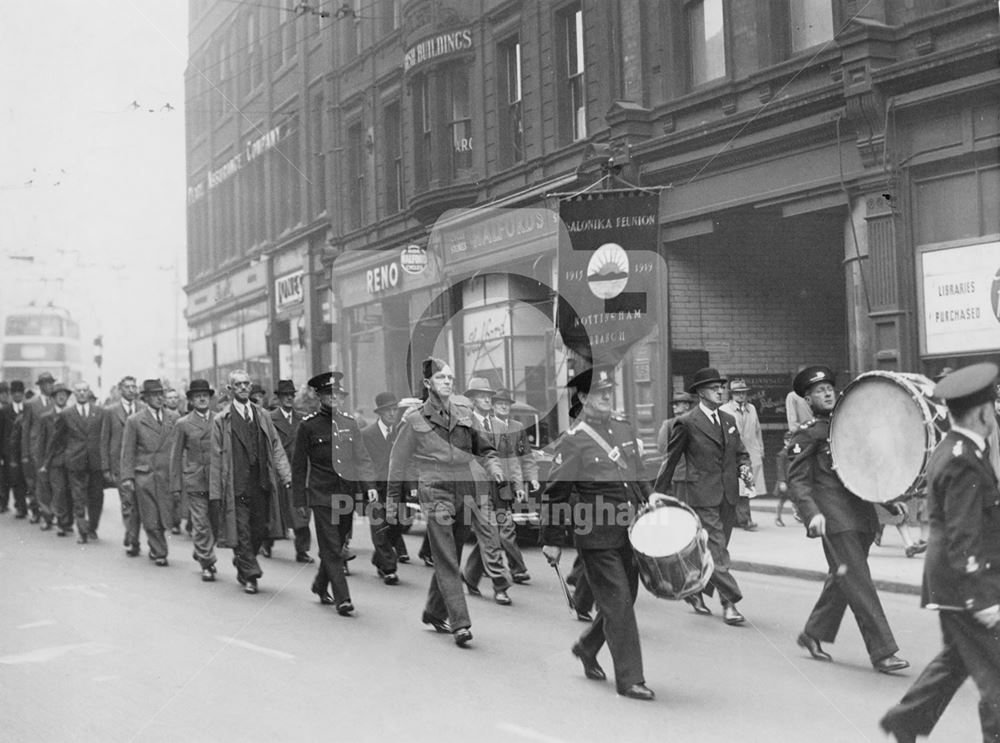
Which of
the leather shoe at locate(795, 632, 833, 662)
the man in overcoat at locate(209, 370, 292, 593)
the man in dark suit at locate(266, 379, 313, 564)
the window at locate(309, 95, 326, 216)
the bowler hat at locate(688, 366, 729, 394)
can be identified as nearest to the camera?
the leather shoe at locate(795, 632, 833, 662)

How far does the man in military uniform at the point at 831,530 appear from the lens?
6859 millimetres

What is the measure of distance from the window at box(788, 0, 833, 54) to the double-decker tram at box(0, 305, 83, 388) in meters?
12.1

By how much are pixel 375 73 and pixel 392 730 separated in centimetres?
2191

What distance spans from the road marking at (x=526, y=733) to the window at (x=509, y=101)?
1622cm

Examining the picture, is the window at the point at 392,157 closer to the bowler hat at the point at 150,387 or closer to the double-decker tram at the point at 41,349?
the double-decker tram at the point at 41,349

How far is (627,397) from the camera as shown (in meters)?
18.0

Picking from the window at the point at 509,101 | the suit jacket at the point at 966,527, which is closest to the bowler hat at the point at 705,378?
the suit jacket at the point at 966,527

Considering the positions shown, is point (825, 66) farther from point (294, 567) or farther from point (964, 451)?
point (964, 451)

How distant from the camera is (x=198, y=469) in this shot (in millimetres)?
11930

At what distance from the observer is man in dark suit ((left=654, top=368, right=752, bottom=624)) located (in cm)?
904

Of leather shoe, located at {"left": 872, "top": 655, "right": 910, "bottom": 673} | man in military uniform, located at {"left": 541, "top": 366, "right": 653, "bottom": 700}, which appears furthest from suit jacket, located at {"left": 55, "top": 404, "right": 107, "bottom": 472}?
leather shoe, located at {"left": 872, "top": 655, "right": 910, "bottom": 673}

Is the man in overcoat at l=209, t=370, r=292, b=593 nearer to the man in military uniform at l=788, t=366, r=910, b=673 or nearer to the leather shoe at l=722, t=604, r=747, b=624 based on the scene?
the leather shoe at l=722, t=604, r=747, b=624

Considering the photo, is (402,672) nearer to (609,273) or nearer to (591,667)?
(591,667)

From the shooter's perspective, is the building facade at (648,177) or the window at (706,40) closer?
the building facade at (648,177)
